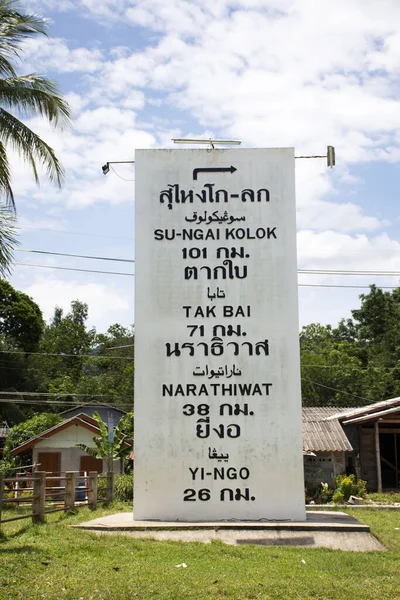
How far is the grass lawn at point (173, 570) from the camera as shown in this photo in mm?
8203

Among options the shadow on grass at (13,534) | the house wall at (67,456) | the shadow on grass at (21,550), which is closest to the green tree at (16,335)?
the house wall at (67,456)

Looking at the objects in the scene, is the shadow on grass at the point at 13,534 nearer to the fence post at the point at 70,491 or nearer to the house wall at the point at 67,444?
the fence post at the point at 70,491

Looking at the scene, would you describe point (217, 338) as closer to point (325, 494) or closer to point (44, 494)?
point (44, 494)

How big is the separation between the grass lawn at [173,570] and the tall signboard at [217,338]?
253cm

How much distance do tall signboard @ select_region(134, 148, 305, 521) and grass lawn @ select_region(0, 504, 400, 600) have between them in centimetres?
253

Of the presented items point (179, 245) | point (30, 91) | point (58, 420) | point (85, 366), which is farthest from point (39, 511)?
point (85, 366)

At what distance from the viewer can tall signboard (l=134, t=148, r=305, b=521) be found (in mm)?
14383

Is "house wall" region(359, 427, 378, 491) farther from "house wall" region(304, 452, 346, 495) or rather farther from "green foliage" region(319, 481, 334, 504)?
"green foliage" region(319, 481, 334, 504)

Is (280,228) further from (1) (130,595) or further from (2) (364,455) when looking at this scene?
(2) (364,455)

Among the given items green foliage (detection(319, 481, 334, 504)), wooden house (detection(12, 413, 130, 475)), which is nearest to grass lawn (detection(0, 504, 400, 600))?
green foliage (detection(319, 481, 334, 504))

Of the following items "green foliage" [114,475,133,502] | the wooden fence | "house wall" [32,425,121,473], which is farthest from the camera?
"house wall" [32,425,121,473]

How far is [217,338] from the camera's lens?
49.0 feet

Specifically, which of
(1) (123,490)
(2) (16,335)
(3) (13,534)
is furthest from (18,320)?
(3) (13,534)

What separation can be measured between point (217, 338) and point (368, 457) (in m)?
14.6
